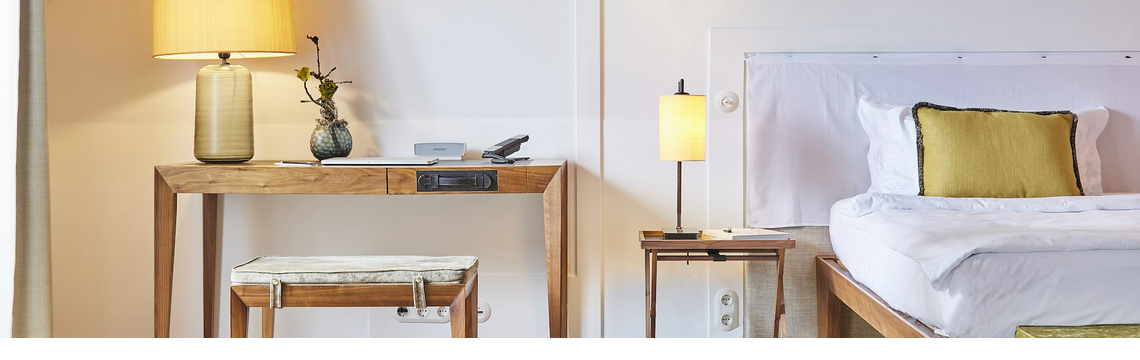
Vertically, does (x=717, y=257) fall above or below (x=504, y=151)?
below

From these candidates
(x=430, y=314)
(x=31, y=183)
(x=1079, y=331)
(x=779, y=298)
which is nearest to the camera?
(x=1079, y=331)

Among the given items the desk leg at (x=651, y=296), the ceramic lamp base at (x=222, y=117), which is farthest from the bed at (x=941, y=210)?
the ceramic lamp base at (x=222, y=117)

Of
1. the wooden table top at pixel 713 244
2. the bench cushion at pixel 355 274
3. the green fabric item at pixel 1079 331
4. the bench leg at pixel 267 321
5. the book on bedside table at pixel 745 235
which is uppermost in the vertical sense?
the book on bedside table at pixel 745 235

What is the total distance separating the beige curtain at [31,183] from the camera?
1.94 m

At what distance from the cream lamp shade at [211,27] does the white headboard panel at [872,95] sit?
1584mm

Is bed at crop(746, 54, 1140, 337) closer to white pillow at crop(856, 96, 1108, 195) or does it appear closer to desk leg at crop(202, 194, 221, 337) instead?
white pillow at crop(856, 96, 1108, 195)

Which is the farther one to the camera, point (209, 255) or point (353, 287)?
point (209, 255)

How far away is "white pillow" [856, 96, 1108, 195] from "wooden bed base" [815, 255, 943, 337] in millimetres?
322

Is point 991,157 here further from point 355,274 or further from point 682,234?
point 355,274

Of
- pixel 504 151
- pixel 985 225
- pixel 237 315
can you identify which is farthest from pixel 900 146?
pixel 237 315

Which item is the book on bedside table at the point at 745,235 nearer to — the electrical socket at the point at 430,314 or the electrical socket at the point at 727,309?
the electrical socket at the point at 727,309

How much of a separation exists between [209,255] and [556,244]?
1314 millimetres

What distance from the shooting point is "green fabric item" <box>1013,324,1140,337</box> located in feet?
4.62

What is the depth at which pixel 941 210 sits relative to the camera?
6.80 feet
